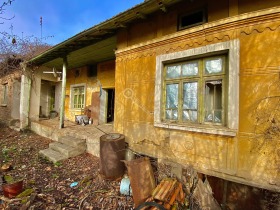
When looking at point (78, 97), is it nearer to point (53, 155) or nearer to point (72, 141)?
point (72, 141)

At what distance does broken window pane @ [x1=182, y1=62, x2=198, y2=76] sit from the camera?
417 cm

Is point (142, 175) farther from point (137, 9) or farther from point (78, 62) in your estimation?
point (78, 62)

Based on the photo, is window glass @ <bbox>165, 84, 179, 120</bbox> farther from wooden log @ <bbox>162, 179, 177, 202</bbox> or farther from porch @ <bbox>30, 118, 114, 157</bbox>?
porch @ <bbox>30, 118, 114, 157</bbox>

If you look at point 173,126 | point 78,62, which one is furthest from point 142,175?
point 78,62

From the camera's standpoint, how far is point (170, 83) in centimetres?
461

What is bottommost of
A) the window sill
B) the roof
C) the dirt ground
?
the dirt ground

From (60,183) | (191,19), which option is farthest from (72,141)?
(191,19)

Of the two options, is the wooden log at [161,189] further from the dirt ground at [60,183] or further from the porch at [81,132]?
the porch at [81,132]

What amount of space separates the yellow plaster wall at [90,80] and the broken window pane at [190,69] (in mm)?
5573

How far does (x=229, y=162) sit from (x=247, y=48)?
7.50 ft

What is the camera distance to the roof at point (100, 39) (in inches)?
178

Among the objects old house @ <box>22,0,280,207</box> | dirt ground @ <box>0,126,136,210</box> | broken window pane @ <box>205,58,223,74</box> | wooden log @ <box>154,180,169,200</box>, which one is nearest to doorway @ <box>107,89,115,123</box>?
dirt ground @ <box>0,126,136,210</box>

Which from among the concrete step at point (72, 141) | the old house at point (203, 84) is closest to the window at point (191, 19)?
the old house at point (203, 84)

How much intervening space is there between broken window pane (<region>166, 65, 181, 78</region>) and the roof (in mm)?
1457
